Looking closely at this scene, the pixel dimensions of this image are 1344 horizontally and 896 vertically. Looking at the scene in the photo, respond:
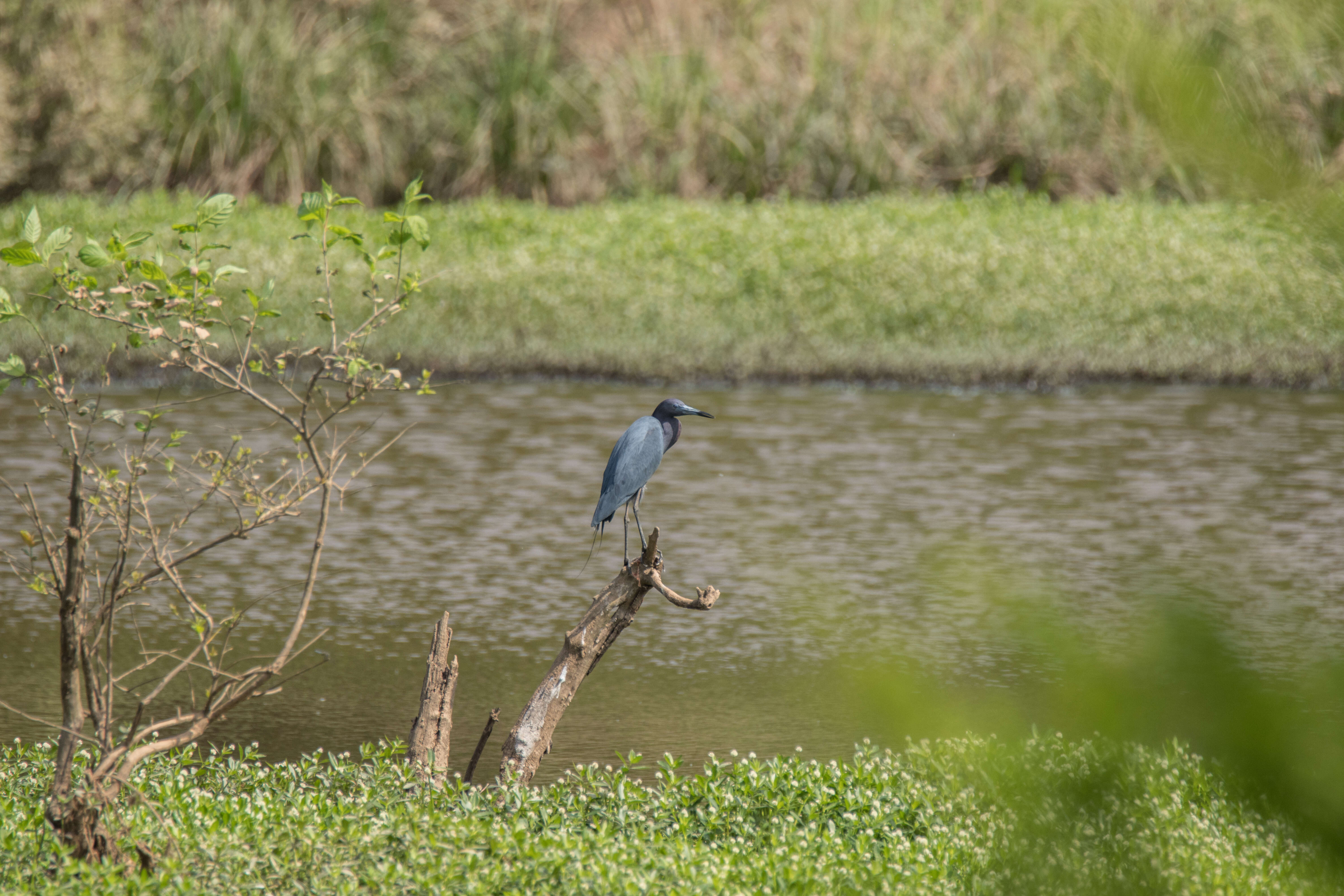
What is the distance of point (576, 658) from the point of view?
478 centimetres

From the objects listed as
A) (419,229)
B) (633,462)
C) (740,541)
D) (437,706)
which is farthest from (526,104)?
(419,229)

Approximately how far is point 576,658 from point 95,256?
6.08 ft

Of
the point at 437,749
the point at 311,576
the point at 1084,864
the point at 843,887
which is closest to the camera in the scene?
the point at 1084,864

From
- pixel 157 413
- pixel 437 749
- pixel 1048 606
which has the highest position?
pixel 1048 606

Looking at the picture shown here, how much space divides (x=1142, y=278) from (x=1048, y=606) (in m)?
13.8

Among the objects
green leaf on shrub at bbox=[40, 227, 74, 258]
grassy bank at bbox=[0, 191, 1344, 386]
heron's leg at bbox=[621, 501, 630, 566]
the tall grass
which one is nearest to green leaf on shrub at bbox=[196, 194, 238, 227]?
green leaf on shrub at bbox=[40, 227, 74, 258]

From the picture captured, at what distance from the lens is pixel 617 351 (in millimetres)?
13375

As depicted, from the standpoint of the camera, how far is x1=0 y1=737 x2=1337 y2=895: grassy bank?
3.58 m

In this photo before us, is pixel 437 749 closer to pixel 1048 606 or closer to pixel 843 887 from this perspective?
pixel 843 887

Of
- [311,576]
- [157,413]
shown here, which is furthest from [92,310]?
[311,576]

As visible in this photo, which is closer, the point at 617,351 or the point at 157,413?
the point at 157,413

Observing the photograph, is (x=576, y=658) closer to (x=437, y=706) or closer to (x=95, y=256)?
(x=437, y=706)

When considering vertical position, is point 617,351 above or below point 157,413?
below

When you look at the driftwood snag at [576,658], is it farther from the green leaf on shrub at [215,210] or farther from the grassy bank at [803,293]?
the grassy bank at [803,293]
